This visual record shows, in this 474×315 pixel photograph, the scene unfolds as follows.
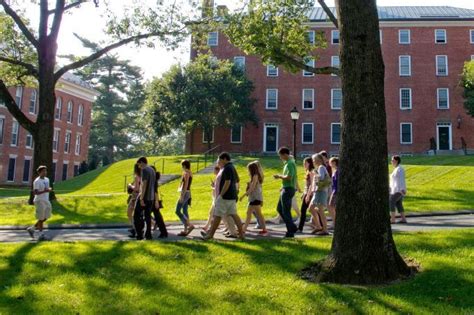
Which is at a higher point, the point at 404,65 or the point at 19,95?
the point at 404,65

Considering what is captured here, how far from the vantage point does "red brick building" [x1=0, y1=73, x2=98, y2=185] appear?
45.2 m

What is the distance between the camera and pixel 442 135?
4494 cm

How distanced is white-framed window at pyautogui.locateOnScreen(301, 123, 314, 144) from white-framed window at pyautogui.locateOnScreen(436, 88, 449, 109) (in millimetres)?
11486

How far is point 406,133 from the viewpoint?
4538 centimetres

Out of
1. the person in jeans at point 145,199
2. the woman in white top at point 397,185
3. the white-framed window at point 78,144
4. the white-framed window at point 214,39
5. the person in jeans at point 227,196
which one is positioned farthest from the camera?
the white-framed window at point 78,144

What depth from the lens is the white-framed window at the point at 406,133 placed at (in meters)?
45.2

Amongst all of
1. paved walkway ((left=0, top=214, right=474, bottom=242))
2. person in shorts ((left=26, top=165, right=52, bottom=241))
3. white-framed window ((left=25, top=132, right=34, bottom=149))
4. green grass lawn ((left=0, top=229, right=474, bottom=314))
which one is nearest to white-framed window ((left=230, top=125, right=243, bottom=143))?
white-framed window ((left=25, top=132, right=34, bottom=149))

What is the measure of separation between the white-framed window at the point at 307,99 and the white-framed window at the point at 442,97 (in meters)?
11.2

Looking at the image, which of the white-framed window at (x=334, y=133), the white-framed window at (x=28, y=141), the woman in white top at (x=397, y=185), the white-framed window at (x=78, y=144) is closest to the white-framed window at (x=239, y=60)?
the white-framed window at (x=334, y=133)

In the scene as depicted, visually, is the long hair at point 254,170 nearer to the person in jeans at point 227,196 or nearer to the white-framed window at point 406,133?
the person in jeans at point 227,196

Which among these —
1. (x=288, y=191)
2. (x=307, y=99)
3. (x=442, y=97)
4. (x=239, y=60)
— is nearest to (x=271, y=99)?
(x=307, y=99)

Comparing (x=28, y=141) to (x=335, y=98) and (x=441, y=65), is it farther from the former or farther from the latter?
(x=441, y=65)

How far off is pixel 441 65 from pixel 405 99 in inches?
180

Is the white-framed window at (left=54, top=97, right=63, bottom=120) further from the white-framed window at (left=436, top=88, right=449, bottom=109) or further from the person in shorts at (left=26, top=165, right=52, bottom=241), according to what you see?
the person in shorts at (left=26, top=165, right=52, bottom=241)
